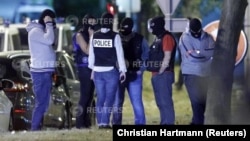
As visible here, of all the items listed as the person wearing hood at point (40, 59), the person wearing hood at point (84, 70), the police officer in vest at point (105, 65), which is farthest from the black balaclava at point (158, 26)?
the person wearing hood at point (40, 59)

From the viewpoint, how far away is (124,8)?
27.7 metres

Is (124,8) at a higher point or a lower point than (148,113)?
higher

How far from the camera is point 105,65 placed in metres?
14.1

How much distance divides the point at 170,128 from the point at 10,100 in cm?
484

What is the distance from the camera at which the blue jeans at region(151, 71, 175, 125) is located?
45.8 feet

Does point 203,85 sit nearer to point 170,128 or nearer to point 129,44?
point 129,44

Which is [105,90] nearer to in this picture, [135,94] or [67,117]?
[135,94]

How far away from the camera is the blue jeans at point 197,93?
45.8 feet

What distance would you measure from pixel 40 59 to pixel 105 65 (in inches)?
38.6

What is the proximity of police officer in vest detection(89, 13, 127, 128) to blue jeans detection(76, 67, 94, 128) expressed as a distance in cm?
38

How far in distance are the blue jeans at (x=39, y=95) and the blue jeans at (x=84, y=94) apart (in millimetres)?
602

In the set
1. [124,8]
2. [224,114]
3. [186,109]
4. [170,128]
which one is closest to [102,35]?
[224,114]
